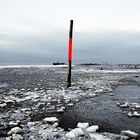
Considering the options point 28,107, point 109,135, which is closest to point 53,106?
point 28,107

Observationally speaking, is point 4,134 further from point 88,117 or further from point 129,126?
point 129,126

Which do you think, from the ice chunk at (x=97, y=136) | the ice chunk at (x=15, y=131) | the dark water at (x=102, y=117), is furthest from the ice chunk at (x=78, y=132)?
the ice chunk at (x=15, y=131)

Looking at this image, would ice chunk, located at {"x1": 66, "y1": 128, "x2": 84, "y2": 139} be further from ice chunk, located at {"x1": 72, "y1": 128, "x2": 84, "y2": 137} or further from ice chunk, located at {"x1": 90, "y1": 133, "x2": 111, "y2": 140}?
ice chunk, located at {"x1": 90, "y1": 133, "x2": 111, "y2": 140}

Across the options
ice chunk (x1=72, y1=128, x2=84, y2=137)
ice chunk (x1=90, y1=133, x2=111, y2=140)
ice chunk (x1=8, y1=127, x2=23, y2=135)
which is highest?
ice chunk (x1=72, y1=128, x2=84, y2=137)

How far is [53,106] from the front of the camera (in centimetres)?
655

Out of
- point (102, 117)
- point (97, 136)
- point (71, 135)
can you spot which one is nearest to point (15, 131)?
point (71, 135)

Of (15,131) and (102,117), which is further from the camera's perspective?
(102,117)

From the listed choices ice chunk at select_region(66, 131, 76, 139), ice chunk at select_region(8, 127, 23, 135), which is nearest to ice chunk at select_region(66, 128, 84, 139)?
ice chunk at select_region(66, 131, 76, 139)

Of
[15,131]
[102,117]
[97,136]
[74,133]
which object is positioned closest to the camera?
[97,136]

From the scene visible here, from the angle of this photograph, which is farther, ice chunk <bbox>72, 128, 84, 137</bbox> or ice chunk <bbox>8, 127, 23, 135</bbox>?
ice chunk <bbox>8, 127, 23, 135</bbox>

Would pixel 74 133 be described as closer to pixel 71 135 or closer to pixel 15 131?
pixel 71 135

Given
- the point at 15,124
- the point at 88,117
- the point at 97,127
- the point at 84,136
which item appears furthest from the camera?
the point at 88,117

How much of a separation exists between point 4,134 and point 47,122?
103 cm

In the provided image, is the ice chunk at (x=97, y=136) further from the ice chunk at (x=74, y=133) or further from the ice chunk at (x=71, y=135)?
the ice chunk at (x=71, y=135)
